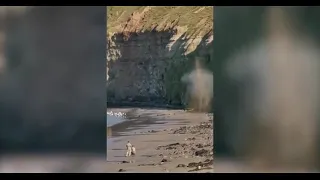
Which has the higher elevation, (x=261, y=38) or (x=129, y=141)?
(x=261, y=38)

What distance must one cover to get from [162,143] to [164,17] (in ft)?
4.48

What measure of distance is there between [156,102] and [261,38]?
133 centimetres

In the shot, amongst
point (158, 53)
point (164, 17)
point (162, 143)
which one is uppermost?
point (164, 17)

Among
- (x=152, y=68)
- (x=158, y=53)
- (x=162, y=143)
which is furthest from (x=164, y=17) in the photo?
(x=162, y=143)

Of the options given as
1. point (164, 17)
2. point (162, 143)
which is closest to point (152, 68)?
point (164, 17)

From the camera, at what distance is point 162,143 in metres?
12.3

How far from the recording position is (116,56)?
12312 millimetres

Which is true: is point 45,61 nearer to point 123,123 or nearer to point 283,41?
point 123,123

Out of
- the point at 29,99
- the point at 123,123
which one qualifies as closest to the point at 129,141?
the point at 123,123

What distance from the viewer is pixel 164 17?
1230 cm

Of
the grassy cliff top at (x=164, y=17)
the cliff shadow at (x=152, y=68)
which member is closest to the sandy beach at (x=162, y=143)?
the cliff shadow at (x=152, y=68)

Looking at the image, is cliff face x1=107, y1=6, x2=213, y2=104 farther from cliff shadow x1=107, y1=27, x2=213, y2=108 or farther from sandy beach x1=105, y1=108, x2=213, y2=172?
sandy beach x1=105, y1=108, x2=213, y2=172

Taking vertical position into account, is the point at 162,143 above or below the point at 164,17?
below

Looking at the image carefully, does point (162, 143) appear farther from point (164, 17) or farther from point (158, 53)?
point (164, 17)
